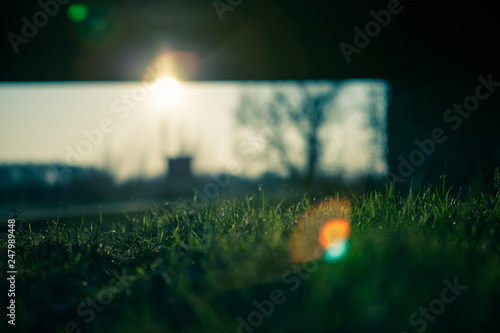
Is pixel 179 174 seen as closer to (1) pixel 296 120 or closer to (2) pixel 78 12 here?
(1) pixel 296 120

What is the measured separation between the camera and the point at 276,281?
2344 mm

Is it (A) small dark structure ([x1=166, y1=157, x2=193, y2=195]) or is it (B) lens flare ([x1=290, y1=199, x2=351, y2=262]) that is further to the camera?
(A) small dark structure ([x1=166, y1=157, x2=193, y2=195])

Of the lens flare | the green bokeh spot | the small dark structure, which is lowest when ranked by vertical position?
the lens flare

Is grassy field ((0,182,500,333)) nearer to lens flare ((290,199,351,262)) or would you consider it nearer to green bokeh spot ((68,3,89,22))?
lens flare ((290,199,351,262))

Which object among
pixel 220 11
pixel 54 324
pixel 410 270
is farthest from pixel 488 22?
pixel 54 324

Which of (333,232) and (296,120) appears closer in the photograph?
(333,232)

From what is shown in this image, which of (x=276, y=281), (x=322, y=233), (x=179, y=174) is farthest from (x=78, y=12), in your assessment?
(x=179, y=174)

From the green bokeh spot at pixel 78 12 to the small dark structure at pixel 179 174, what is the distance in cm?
1193

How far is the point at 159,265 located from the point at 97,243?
1067 mm

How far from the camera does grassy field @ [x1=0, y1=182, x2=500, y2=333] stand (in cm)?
190

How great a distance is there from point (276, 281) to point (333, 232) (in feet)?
2.95

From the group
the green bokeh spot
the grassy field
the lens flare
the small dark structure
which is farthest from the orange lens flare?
the small dark structure

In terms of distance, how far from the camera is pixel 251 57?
6207 mm

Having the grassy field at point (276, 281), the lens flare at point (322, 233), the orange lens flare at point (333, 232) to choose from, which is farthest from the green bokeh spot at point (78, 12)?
the orange lens flare at point (333, 232)
